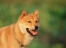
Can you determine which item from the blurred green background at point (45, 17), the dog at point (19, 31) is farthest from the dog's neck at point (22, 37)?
the blurred green background at point (45, 17)

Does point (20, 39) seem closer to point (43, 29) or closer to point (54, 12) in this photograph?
point (43, 29)

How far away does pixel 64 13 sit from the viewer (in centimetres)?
194

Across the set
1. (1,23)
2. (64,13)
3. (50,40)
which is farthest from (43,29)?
(1,23)

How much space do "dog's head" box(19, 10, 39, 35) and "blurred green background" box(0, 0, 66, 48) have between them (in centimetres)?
14

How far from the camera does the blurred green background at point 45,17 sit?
73.0 inches

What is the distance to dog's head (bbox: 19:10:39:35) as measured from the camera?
1642 millimetres

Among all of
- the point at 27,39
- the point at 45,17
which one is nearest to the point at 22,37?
the point at 27,39

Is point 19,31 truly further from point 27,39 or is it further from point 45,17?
point 45,17

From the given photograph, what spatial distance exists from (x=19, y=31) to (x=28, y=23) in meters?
0.10

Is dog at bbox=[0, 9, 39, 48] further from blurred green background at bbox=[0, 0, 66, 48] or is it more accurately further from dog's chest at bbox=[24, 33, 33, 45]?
blurred green background at bbox=[0, 0, 66, 48]

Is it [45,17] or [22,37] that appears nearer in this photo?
[22,37]

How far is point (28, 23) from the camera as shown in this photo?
1649 millimetres

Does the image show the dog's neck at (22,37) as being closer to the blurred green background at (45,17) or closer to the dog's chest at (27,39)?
the dog's chest at (27,39)

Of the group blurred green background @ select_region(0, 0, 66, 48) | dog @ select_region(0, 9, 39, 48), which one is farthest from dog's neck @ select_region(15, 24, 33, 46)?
blurred green background @ select_region(0, 0, 66, 48)
